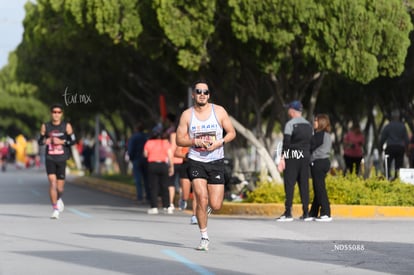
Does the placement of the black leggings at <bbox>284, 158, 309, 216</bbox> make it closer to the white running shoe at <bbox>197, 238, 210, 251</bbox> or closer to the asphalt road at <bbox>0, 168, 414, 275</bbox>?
the asphalt road at <bbox>0, 168, 414, 275</bbox>

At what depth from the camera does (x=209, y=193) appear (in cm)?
1404

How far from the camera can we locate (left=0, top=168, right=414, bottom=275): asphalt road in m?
12.0

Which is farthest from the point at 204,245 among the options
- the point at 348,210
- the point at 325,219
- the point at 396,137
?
the point at 396,137

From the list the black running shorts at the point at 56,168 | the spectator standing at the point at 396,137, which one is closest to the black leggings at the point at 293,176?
the black running shorts at the point at 56,168

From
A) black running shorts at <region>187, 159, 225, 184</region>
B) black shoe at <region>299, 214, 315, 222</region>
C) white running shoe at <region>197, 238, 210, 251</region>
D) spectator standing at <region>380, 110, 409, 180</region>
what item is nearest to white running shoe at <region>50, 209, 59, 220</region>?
black shoe at <region>299, 214, 315, 222</region>

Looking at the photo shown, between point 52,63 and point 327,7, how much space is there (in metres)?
17.8

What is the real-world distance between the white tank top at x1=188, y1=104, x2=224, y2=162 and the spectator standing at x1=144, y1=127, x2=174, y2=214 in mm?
8440

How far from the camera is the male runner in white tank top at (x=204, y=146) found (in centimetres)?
1386

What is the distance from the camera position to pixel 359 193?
21219 millimetres

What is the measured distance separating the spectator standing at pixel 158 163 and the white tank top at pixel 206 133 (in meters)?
8.44

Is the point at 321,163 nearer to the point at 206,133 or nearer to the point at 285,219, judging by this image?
the point at 285,219

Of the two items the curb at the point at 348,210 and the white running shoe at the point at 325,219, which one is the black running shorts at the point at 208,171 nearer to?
the white running shoe at the point at 325,219

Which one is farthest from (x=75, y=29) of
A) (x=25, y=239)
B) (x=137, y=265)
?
(x=137, y=265)

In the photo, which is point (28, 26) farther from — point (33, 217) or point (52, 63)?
point (33, 217)
